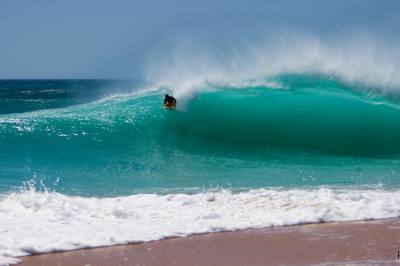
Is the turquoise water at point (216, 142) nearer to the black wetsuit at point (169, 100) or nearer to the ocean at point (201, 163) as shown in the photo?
the ocean at point (201, 163)

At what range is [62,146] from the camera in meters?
12.4

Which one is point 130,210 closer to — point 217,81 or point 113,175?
point 113,175

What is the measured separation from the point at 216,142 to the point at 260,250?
7.09m

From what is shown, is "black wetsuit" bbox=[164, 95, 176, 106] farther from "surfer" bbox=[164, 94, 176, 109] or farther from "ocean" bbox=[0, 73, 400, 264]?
"ocean" bbox=[0, 73, 400, 264]

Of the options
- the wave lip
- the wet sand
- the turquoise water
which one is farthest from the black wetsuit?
the wet sand

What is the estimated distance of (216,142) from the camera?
42.4 feet

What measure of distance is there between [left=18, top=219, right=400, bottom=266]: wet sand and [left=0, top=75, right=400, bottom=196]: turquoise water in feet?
8.43

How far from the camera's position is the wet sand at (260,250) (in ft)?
18.1

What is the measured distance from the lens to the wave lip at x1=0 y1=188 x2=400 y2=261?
246 inches

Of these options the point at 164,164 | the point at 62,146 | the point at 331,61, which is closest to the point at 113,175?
the point at 164,164

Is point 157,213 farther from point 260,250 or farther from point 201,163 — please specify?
point 201,163

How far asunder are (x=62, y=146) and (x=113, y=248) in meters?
6.74

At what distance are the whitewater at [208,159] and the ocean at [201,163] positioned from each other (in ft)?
0.08

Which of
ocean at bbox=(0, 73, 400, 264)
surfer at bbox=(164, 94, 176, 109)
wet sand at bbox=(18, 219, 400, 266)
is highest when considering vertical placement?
surfer at bbox=(164, 94, 176, 109)
